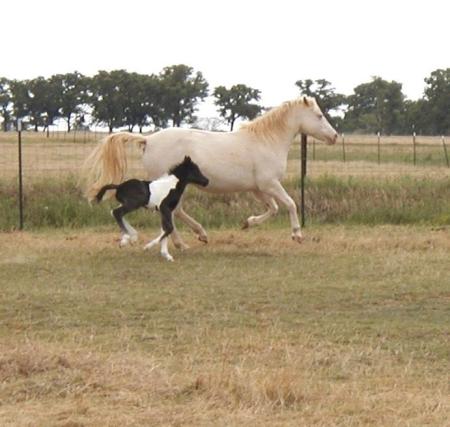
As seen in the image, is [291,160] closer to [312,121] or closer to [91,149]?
[91,149]

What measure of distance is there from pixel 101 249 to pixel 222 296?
403 cm

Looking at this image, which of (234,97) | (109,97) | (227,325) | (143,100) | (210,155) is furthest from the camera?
(109,97)

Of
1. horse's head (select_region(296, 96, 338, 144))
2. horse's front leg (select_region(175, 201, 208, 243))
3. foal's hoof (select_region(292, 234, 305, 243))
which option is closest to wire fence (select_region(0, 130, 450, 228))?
horse's head (select_region(296, 96, 338, 144))

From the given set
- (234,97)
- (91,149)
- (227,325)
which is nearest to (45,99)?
(234,97)

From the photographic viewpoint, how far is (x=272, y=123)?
13.6m

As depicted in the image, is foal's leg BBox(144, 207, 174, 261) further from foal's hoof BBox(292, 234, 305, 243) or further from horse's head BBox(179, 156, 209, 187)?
foal's hoof BBox(292, 234, 305, 243)

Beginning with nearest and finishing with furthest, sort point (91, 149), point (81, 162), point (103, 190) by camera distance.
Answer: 1. point (103, 190)
2. point (91, 149)
3. point (81, 162)

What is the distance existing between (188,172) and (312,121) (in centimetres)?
225

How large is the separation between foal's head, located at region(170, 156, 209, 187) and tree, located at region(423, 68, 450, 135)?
197ft

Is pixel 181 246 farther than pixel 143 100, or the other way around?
pixel 143 100

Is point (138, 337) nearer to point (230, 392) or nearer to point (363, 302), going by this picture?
point (230, 392)

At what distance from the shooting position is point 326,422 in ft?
17.2

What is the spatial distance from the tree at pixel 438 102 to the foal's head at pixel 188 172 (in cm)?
5991

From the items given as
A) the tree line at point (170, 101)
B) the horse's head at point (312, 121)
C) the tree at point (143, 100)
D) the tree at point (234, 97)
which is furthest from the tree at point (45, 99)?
the horse's head at point (312, 121)
